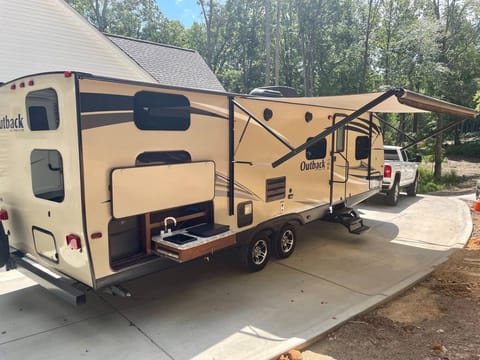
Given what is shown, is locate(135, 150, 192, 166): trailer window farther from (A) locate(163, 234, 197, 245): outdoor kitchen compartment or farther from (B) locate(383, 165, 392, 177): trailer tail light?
(B) locate(383, 165, 392, 177): trailer tail light

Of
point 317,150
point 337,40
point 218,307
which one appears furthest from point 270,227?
point 337,40

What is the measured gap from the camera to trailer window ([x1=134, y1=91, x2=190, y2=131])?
371cm

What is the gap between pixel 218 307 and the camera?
4332mm

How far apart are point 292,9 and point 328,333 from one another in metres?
26.8

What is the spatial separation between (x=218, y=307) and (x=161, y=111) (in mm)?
2362

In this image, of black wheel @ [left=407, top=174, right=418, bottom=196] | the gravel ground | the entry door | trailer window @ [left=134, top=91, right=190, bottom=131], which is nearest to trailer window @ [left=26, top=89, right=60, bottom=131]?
trailer window @ [left=134, top=91, right=190, bottom=131]

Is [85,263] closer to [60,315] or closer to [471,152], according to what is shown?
[60,315]

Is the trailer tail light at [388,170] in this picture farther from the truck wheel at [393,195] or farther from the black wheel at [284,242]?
the black wheel at [284,242]

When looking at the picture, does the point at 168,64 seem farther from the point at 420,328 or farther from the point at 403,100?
the point at 420,328

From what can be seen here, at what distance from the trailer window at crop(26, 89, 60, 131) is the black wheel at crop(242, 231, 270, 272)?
2931mm

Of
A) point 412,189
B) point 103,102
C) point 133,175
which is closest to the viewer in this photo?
point 103,102

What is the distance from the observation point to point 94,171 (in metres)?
3.32

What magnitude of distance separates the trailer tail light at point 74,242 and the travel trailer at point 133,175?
1 centimetres

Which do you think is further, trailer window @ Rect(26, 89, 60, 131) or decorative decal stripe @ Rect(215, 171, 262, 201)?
decorative decal stripe @ Rect(215, 171, 262, 201)
